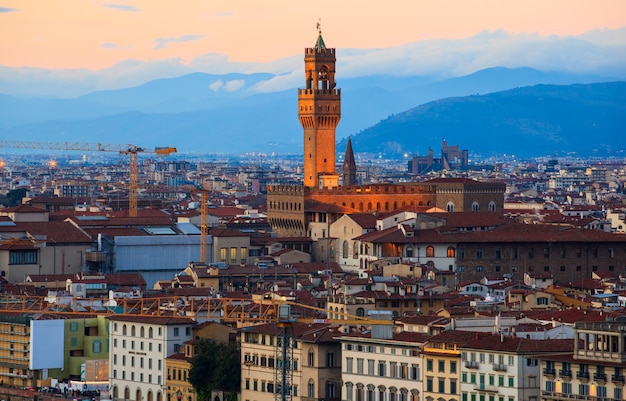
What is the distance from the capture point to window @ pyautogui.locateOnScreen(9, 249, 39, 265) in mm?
83000

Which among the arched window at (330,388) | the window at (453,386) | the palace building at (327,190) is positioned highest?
A: the palace building at (327,190)

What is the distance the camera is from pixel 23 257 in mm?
83375

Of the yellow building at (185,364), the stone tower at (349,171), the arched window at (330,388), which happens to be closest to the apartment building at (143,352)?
the yellow building at (185,364)

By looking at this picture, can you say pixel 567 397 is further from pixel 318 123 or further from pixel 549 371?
Answer: pixel 318 123

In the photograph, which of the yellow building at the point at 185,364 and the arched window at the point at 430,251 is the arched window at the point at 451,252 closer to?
the arched window at the point at 430,251

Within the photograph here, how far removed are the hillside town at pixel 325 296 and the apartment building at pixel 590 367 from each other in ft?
0.13

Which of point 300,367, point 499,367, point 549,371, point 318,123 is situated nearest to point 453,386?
point 499,367

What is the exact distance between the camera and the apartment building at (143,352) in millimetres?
57656

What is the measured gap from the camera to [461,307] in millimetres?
59781

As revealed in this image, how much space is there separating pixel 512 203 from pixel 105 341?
Answer: 255 feet

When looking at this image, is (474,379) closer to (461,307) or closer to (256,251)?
(461,307)

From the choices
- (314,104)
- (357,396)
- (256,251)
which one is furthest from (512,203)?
(357,396)

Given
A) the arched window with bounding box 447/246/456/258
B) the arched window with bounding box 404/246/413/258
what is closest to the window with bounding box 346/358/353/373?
the arched window with bounding box 404/246/413/258

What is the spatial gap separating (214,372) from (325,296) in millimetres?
11654
